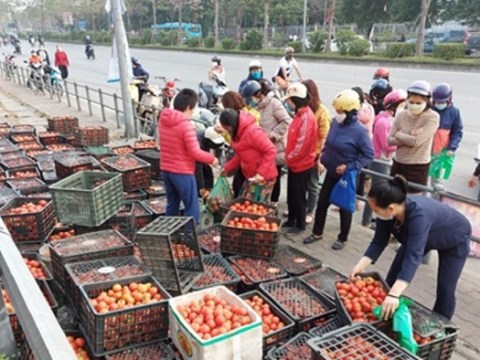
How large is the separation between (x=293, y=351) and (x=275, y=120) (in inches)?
129

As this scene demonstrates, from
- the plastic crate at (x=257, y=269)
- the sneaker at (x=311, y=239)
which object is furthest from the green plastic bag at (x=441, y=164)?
the plastic crate at (x=257, y=269)

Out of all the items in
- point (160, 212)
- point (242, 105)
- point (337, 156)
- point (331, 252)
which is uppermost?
point (242, 105)

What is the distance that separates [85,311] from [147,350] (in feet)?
1.75

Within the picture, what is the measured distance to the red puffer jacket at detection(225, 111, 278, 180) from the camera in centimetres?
501

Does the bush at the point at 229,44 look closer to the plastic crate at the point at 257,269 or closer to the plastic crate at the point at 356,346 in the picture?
the plastic crate at the point at 257,269

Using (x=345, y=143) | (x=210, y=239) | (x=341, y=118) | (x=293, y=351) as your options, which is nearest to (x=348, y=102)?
(x=341, y=118)

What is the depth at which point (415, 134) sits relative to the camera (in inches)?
194

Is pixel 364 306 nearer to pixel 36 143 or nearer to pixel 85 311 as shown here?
pixel 85 311

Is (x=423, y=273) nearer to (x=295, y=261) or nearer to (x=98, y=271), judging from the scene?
(x=295, y=261)

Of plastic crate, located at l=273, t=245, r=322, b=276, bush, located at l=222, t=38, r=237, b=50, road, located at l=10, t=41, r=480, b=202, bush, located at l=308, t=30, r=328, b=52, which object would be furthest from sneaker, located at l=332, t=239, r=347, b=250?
bush, located at l=222, t=38, r=237, b=50

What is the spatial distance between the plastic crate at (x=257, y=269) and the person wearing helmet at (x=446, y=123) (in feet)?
8.93

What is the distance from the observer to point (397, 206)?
10.0 feet

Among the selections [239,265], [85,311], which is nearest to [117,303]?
[85,311]

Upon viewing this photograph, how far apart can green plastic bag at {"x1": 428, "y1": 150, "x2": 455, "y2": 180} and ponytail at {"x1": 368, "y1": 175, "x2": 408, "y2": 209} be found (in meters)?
3.25
